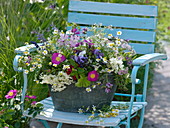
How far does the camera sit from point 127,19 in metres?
2.66

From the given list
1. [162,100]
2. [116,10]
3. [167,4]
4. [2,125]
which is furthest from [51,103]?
[167,4]

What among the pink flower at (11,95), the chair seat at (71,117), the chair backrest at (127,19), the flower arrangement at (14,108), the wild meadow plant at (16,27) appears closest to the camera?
the chair seat at (71,117)

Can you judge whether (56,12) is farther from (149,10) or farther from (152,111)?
(152,111)

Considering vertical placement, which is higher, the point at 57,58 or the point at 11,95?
the point at 57,58

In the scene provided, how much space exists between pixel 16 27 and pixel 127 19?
812mm

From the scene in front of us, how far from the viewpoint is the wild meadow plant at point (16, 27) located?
2.46 m

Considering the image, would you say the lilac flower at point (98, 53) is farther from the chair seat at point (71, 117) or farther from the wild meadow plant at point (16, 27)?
the wild meadow plant at point (16, 27)

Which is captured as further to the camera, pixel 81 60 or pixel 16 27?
pixel 16 27

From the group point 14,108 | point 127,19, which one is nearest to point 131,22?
point 127,19

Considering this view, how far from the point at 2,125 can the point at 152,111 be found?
5.36 feet

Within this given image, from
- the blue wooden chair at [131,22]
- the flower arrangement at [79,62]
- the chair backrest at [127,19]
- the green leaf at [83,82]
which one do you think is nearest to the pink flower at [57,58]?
the flower arrangement at [79,62]

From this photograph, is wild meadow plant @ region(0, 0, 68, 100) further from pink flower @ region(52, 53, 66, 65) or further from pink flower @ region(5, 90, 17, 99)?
pink flower @ region(52, 53, 66, 65)

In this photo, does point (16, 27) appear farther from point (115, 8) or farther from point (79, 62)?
point (79, 62)

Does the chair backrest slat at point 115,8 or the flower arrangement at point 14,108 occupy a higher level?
the chair backrest slat at point 115,8
